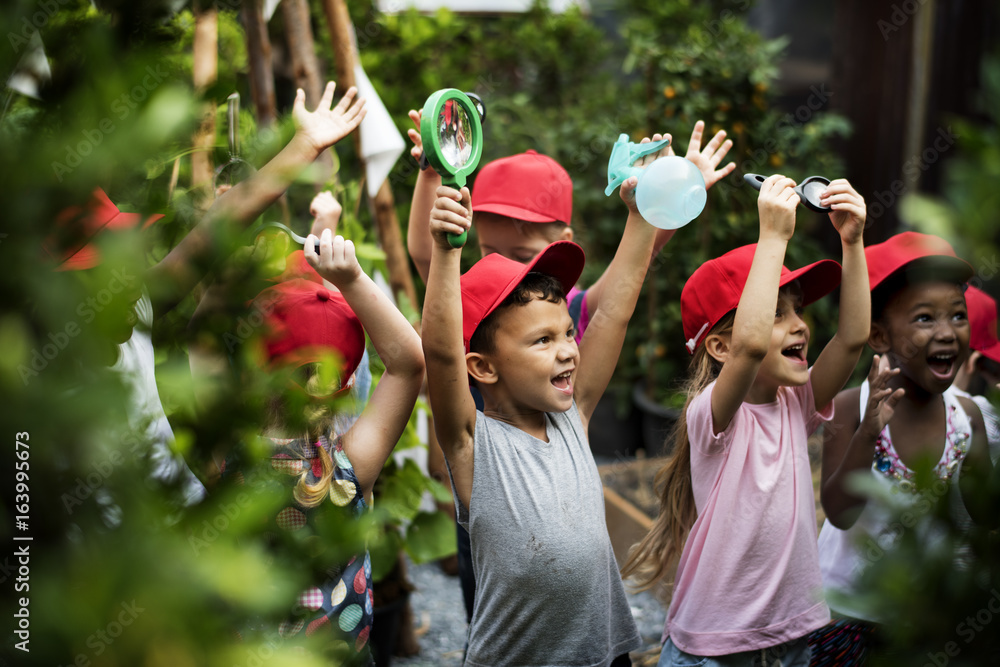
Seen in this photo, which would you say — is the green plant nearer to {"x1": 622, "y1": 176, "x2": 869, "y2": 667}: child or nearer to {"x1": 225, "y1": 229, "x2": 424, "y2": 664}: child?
{"x1": 225, "y1": 229, "x2": 424, "y2": 664}: child

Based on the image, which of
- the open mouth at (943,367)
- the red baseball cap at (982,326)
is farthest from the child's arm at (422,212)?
the red baseball cap at (982,326)

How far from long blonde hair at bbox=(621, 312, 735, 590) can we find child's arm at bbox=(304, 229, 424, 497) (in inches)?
29.7

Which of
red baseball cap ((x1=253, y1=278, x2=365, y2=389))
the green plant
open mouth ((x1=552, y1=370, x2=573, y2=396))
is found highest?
red baseball cap ((x1=253, y1=278, x2=365, y2=389))

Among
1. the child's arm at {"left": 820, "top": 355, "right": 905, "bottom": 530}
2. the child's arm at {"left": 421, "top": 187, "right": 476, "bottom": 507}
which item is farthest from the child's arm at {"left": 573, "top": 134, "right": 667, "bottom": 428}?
the child's arm at {"left": 820, "top": 355, "right": 905, "bottom": 530}

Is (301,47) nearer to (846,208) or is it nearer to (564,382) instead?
(564,382)

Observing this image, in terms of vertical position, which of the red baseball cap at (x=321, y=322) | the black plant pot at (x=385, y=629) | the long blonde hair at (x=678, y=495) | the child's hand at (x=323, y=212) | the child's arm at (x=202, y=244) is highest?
the child's arm at (x=202, y=244)

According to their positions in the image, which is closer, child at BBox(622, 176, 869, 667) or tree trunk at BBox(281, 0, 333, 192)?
child at BBox(622, 176, 869, 667)

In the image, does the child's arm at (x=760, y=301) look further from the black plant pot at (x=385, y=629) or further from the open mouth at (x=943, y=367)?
the black plant pot at (x=385, y=629)

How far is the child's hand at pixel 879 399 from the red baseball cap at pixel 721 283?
284 mm

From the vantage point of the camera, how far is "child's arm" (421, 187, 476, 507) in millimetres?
1478

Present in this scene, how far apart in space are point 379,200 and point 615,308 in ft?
5.12

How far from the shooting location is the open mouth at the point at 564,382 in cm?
176

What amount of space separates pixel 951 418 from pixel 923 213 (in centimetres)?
176

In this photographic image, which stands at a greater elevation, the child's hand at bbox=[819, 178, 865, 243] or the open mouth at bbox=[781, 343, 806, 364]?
the child's hand at bbox=[819, 178, 865, 243]
